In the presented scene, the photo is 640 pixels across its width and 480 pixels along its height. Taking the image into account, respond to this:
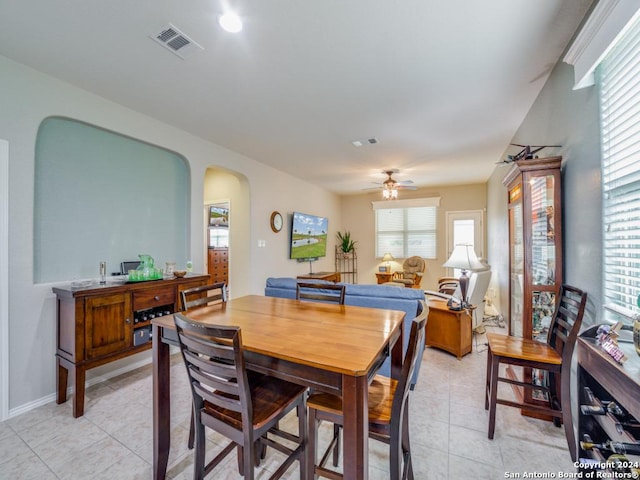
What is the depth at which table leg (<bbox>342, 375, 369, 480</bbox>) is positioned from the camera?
102 centimetres

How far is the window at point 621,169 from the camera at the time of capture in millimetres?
1336

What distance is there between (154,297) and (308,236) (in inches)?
141

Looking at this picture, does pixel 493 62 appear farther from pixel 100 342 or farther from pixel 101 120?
pixel 100 342

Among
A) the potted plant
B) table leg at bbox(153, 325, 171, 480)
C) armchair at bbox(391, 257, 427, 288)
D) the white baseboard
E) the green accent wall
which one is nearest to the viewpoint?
table leg at bbox(153, 325, 171, 480)

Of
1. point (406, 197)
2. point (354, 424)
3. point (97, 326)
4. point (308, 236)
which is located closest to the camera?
point (354, 424)

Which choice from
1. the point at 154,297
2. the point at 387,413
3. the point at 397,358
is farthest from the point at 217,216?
the point at 387,413

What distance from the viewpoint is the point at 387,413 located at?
1248 millimetres

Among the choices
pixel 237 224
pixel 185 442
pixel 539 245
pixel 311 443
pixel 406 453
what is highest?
pixel 237 224

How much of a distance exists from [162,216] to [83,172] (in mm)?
835

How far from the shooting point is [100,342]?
227cm

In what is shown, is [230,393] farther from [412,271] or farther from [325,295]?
[412,271]

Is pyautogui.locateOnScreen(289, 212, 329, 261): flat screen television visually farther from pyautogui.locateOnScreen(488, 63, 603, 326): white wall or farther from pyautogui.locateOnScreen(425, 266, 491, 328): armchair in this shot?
pyautogui.locateOnScreen(488, 63, 603, 326): white wall

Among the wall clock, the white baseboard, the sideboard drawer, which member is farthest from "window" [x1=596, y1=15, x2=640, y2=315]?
the wall clock

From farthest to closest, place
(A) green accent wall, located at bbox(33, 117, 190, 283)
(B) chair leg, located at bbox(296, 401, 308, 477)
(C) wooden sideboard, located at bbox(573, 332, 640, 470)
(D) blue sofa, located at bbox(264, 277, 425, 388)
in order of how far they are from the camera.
Answer: (D) blue sofa, located at bbox(264, 277, 425, 388) → (A) green accent wall, located at bbox(33, 117, 190, 283) → (B) chair leg, located at bbox(296, 401, 308, 477) → (C) wooden sideboard, located at bbox(573, 332, 640, 470)
